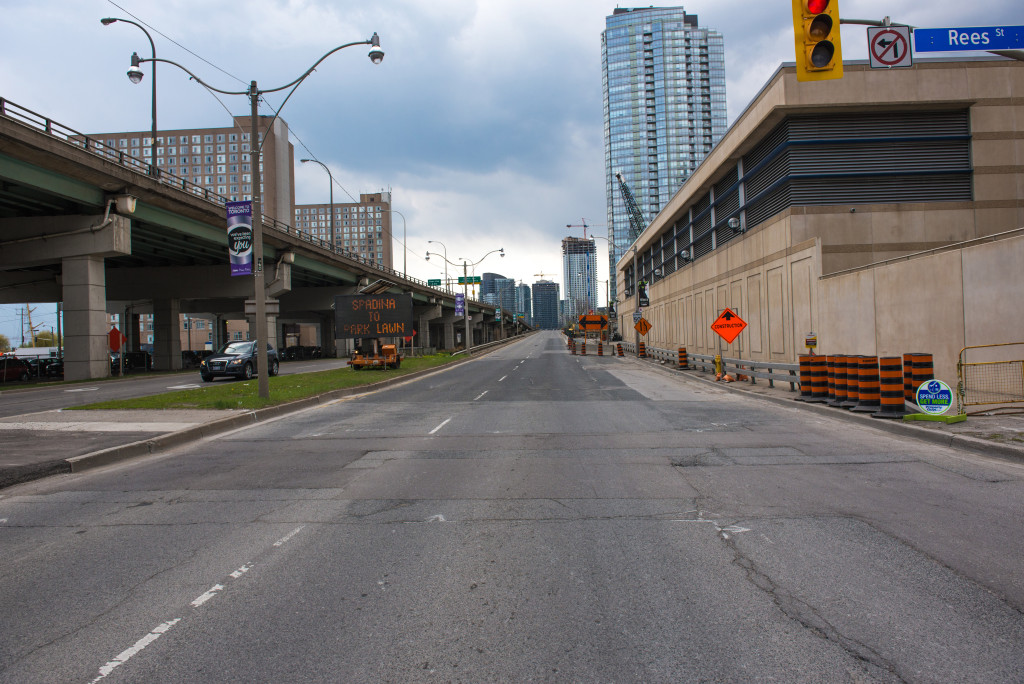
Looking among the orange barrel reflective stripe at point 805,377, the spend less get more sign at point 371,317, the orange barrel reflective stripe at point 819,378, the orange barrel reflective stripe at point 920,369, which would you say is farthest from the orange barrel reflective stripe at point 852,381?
the spend less get more sign at point 371,317

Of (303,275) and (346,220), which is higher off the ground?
(346,220)

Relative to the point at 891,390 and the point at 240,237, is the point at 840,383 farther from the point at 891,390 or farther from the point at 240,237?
the point at 240,237

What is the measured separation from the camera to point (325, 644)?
11.4ft

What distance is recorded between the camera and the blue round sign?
34.4 ft

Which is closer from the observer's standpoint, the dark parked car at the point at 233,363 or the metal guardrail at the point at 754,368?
the metal guardrail at the point at 754,368

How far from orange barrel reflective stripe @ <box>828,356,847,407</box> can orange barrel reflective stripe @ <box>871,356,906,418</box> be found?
1.66m

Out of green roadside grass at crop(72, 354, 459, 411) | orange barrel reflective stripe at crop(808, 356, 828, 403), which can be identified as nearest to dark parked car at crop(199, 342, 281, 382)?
green roadside grass at crop(72, 354, 459, 411)

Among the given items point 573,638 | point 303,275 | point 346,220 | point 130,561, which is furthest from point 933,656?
point 346,220

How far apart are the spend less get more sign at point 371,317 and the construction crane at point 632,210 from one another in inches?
4216

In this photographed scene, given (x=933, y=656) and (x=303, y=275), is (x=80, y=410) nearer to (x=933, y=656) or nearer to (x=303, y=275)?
(x=933, y=656)

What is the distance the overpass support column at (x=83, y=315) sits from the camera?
Answer: 28.7 metres

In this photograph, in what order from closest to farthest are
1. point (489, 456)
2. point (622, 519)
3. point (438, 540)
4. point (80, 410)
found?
point (438, 540) → point (622, 519) → point (489, 456) → point (80, 410)

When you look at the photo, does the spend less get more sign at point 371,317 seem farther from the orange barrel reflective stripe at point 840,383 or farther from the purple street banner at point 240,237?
the orange barrel reflective stripe at point 840,383

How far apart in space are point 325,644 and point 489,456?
5654 millimetres
